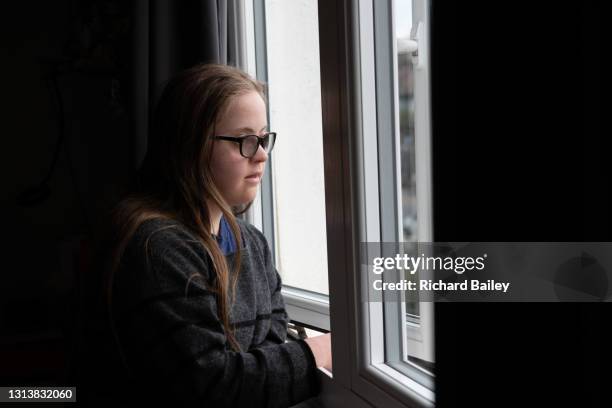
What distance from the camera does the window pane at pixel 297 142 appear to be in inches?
56.3

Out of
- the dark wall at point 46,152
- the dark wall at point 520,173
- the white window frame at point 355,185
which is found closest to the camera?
the dark wall at point 520,173

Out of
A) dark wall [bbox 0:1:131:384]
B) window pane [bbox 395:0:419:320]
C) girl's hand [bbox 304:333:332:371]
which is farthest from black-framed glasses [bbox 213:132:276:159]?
dark wall [bbox 0:1:131:384]

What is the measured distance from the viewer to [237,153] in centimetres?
103

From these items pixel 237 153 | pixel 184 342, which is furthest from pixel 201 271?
pixel 237 153

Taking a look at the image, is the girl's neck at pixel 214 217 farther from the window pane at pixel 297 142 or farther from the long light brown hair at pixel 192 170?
the window pane at pixel 297 142

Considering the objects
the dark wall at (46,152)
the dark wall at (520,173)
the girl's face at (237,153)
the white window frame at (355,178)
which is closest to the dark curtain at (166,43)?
the girl's face at (237,153)

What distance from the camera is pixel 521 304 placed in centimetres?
42

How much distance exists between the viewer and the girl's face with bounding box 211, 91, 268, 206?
40.3 inches

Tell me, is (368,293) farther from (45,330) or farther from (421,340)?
(45,330)

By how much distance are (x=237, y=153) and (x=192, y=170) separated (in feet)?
0.30

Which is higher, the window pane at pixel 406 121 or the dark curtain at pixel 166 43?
the dark curtain at pixel 166 43

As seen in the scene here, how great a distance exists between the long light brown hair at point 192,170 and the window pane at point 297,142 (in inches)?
15.6

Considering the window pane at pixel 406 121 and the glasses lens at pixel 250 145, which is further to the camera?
the glasses lens at pixel 250 145

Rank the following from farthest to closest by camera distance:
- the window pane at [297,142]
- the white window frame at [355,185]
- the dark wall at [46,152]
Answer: the dark wall at [46,152] < the window pane at [297,142] < the white window frame at [355,185]
